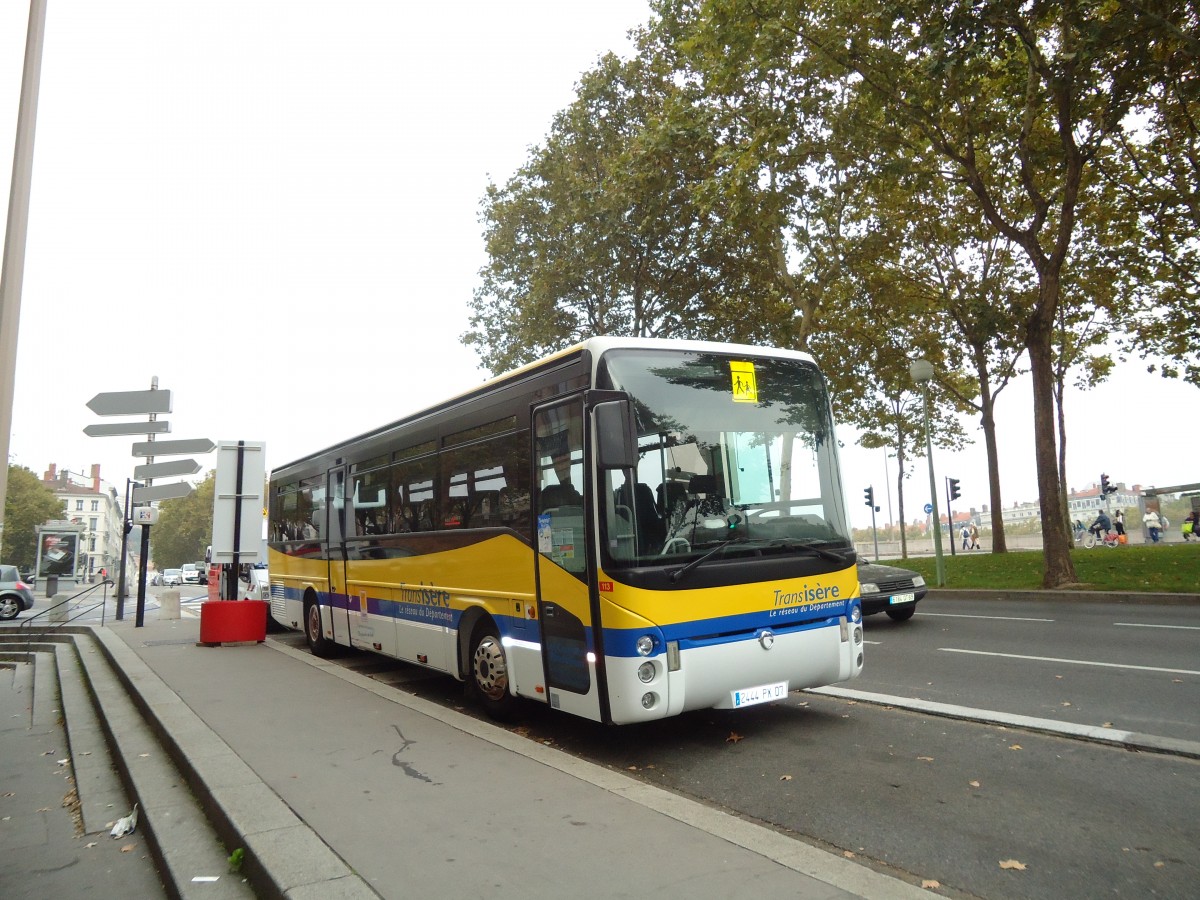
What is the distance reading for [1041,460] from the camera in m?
17.7

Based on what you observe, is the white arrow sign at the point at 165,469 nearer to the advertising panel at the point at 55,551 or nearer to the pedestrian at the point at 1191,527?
the advertising panel at the point at 55,551

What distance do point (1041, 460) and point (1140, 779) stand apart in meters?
13.9

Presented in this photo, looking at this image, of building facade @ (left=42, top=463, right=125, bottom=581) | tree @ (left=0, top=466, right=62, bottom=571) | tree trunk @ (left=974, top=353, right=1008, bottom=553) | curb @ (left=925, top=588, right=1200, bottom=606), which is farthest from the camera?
building facade @ (left=42, top=463, right=125, bottom=581)

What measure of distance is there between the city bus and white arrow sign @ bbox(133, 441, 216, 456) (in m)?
7.94

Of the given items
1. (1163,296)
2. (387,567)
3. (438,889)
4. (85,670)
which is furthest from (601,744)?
(1163,296)

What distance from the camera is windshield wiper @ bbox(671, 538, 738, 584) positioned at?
5957 mm

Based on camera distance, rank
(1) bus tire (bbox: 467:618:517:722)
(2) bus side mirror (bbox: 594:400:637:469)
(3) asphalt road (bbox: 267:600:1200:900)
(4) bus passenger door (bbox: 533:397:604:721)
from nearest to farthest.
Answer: (3) asphalt road (bbox: 267:600:1200:900) < (2) bus side mirror (bbox: 594:400:637:469) < (4) bus passenger door (bbox: 533:397:604:721) < (1) bus tire (bbox: 467:618:517:722)

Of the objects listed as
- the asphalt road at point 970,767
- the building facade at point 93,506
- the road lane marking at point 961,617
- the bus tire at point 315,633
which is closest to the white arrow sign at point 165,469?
the bus tire at point 315,633

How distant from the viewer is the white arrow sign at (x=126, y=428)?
14102 mm

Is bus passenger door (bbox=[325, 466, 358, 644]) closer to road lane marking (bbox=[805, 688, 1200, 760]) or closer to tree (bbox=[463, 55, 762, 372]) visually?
road lane marking (bbox=[805, 688, 1200, 760])

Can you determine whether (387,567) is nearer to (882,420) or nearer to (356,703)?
(356,703)

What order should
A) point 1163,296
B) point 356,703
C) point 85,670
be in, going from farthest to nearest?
1. point 1163,296
2. point 85,670
3. point 356,703

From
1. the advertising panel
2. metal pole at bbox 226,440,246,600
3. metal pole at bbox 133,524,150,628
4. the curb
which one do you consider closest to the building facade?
the advertising panel

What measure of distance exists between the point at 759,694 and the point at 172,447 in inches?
480
